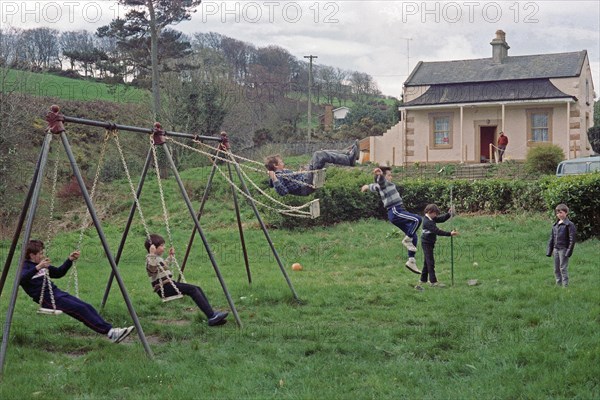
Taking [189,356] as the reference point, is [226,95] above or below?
above

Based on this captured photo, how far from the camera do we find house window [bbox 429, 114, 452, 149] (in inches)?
1564

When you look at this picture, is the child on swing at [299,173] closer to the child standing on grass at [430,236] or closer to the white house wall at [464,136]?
the child standing on grass at [430,236]

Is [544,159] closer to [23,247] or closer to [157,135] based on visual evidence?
[157,135]

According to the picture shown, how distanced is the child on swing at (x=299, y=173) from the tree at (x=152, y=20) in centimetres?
2330

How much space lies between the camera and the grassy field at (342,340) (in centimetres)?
712

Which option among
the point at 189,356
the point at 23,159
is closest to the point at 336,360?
the point at 189,356

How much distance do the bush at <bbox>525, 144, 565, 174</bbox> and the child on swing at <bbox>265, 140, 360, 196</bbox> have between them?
1928 cm

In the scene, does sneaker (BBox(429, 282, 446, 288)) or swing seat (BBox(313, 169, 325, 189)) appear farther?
sneaker (BBox(429, 282, 446, 288))

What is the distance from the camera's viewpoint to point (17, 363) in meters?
8.06

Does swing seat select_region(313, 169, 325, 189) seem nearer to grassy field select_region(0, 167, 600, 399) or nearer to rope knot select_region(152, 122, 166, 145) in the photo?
grassy field select_region(0, 167, 600, 399)

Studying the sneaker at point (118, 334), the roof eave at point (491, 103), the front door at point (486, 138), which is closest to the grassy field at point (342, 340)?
the sneaker at point (118, 334)

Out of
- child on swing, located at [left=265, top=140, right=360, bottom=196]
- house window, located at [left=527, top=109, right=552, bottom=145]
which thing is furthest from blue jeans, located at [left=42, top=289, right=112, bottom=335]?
house window, located at [left=527, top=109, right=552, bottom=145]

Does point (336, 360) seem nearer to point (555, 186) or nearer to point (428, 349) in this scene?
point (428, 349)

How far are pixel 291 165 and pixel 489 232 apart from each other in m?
18.1
